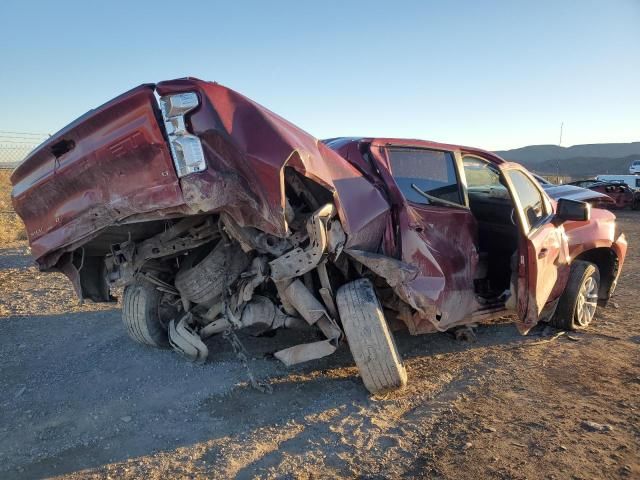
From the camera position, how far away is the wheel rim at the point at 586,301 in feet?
17.7

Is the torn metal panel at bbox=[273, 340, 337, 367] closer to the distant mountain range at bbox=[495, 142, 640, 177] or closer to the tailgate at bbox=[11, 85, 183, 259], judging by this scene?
the tailgate at bbox=[11, 85, 183, 259]

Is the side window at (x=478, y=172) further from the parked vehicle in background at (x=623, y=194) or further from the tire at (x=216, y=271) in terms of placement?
the parked vehicle in background at (x=623, y=194)

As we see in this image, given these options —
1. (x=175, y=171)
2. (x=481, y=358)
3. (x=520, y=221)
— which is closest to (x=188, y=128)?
(x=175, y=171)

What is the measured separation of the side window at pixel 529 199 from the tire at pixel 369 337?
179 cm

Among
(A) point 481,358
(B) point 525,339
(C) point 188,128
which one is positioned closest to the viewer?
(C) point 188,128

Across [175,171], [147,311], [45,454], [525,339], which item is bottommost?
[525,339]

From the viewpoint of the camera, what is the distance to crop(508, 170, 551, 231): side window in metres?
4.69

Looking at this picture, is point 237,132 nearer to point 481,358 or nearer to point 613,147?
point 481,358

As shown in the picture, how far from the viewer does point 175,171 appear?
2.99 m

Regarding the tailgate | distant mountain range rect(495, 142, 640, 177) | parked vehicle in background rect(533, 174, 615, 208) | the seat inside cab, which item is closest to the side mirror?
the seat inside cab

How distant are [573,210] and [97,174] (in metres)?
4.05

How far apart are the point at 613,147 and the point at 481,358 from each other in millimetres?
129043

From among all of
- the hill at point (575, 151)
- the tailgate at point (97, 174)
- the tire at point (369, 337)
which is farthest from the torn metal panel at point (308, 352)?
the hill at point (575, 151)

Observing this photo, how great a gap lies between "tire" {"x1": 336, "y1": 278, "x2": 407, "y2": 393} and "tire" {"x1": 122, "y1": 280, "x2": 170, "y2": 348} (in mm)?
1842
